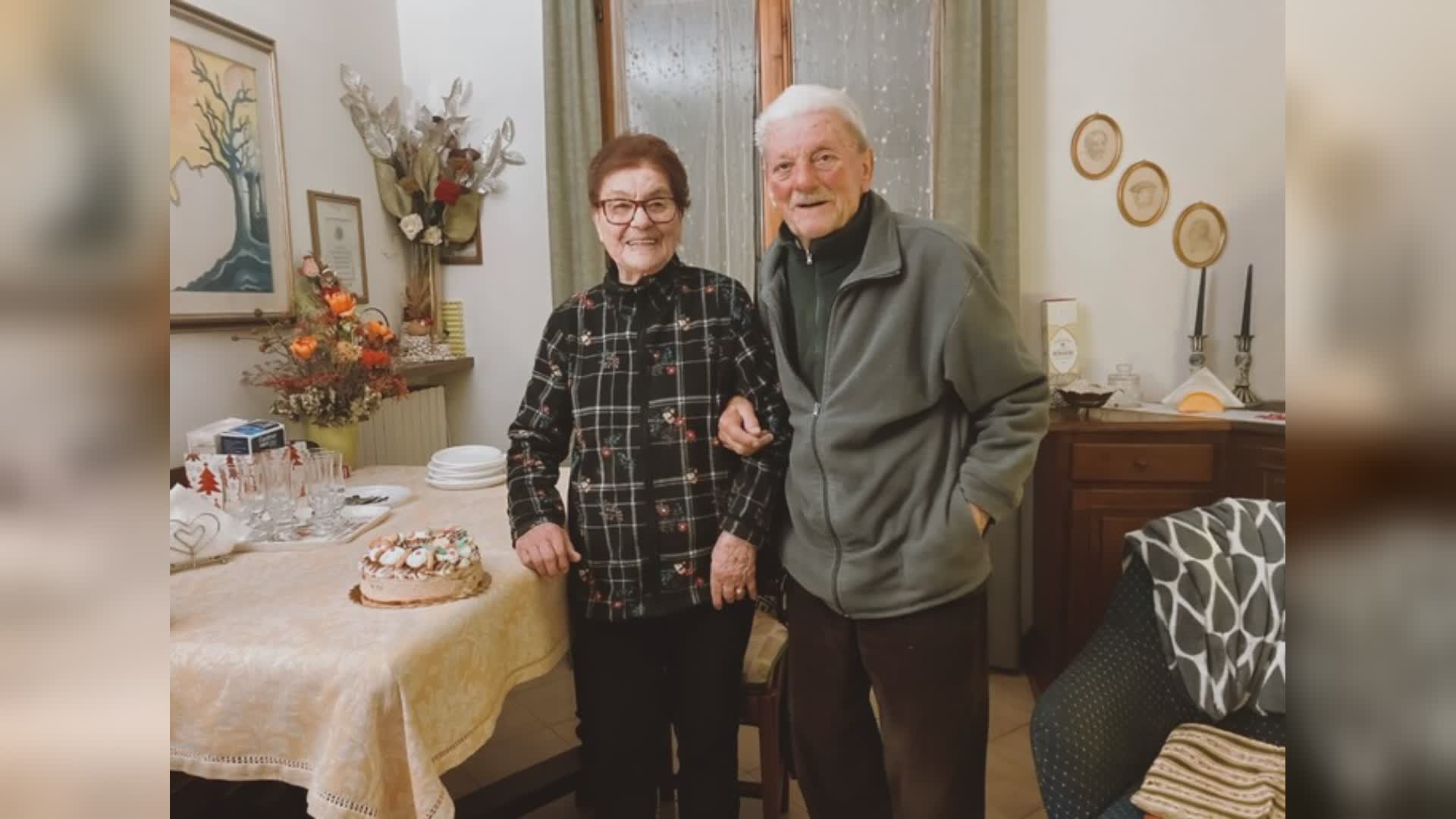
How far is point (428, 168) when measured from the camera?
315 cm

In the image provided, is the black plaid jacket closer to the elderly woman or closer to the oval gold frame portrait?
the elderly woman

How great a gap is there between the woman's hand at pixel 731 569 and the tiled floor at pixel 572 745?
33.7 inches

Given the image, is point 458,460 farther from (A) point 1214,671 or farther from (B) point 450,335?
(A) point 1214,671

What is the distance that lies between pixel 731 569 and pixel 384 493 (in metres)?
0.98

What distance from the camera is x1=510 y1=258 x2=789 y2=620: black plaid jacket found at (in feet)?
5.00

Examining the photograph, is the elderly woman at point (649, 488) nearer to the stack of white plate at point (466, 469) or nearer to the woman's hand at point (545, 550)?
the woman's hand at point (545, 550)

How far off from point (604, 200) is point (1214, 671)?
4.72ft

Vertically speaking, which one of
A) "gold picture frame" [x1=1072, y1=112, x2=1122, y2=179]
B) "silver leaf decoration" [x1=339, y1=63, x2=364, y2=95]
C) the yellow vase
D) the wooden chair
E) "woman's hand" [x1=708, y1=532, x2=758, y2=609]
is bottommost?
the wooden chair

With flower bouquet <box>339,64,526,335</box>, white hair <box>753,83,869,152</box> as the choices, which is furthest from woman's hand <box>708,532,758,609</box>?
flower bouquet <box>339,64,526,335</box>

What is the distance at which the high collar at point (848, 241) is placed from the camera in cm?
150

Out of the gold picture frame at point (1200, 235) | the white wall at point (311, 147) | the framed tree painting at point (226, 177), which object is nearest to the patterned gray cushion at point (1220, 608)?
the gold picture frame at point (1200, 235)

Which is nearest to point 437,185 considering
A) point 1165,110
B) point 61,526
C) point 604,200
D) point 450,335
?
point 450,335

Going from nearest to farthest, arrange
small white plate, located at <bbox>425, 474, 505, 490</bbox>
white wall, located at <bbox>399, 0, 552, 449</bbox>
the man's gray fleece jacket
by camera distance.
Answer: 1. the man's gray fleece jacket
2. small white plate, located at <bbox>425, 474, 505, 490</bbox>
3. white wall, located at <bbox>399, 0, 552, 449</bbox>

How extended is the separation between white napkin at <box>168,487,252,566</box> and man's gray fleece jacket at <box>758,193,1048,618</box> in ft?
3.47
